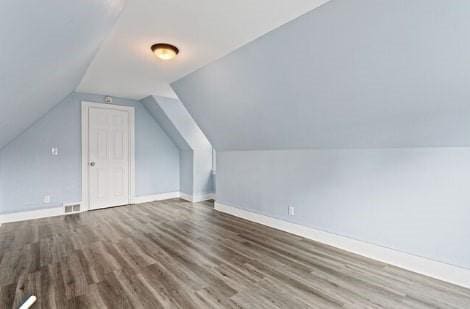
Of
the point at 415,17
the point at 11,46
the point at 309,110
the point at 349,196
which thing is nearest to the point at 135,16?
the point at 11,46

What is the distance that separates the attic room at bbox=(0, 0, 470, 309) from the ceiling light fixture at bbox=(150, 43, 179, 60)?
0.04 feet

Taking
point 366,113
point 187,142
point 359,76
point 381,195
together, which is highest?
point 359,76

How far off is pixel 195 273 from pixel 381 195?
2.04 metres

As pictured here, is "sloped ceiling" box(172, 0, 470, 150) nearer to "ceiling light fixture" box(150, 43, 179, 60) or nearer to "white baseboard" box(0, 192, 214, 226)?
"ceiling light fixture" box(150, 43, 179, 60)

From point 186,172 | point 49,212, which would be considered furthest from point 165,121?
point 49,212

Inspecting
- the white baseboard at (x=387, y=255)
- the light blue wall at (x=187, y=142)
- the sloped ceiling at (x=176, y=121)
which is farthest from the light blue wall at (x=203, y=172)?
the white baseboard at (x=387, y=255)

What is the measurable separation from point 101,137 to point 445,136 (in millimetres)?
5217

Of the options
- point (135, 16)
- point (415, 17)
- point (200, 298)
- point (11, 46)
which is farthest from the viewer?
point (135, 16)

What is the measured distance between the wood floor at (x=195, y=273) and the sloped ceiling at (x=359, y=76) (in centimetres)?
128

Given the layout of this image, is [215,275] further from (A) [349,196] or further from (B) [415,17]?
(B) [415,17]

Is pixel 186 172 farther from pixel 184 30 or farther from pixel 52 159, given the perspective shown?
pixel 184 30

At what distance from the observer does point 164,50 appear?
106 inches

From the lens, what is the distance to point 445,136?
7.07 feet

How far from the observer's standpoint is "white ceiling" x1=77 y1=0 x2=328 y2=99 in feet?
6.50
